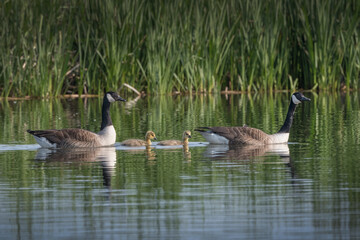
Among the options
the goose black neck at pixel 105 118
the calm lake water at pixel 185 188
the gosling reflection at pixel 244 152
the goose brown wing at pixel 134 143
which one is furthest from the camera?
the goose black neck at pixel 105 118

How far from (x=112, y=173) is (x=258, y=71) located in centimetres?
1911

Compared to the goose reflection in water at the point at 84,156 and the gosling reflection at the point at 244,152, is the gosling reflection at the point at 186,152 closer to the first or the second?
the gosling reflection at the point at 244,152

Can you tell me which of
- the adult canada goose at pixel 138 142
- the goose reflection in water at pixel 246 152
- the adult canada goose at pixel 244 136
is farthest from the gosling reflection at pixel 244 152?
the adult canada goose at pixel 138 142

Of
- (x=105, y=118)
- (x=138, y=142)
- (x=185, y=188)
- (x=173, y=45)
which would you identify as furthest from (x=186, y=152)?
(x=173, y=45)

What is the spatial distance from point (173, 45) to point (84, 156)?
14677 mm

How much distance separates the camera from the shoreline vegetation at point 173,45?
27.0 m

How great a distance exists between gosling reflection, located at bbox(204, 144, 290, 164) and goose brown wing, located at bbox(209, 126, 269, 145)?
15 centimetres

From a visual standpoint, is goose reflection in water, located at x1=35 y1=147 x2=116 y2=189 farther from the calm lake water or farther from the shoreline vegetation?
the shoreline vegetation

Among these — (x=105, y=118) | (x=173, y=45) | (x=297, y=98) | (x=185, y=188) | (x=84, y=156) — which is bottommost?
(x=185, y=188)

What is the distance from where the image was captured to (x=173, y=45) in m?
28.3

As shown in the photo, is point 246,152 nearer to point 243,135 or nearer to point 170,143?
point 243,135

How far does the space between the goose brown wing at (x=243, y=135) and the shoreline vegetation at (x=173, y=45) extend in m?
12.3

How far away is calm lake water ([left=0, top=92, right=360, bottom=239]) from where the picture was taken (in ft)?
26.5

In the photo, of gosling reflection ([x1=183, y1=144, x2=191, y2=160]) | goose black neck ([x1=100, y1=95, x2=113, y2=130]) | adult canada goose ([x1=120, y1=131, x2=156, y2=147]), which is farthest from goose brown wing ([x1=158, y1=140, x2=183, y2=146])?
goose black neck ([x1=100, y1=95, x2=113, y2=130])
